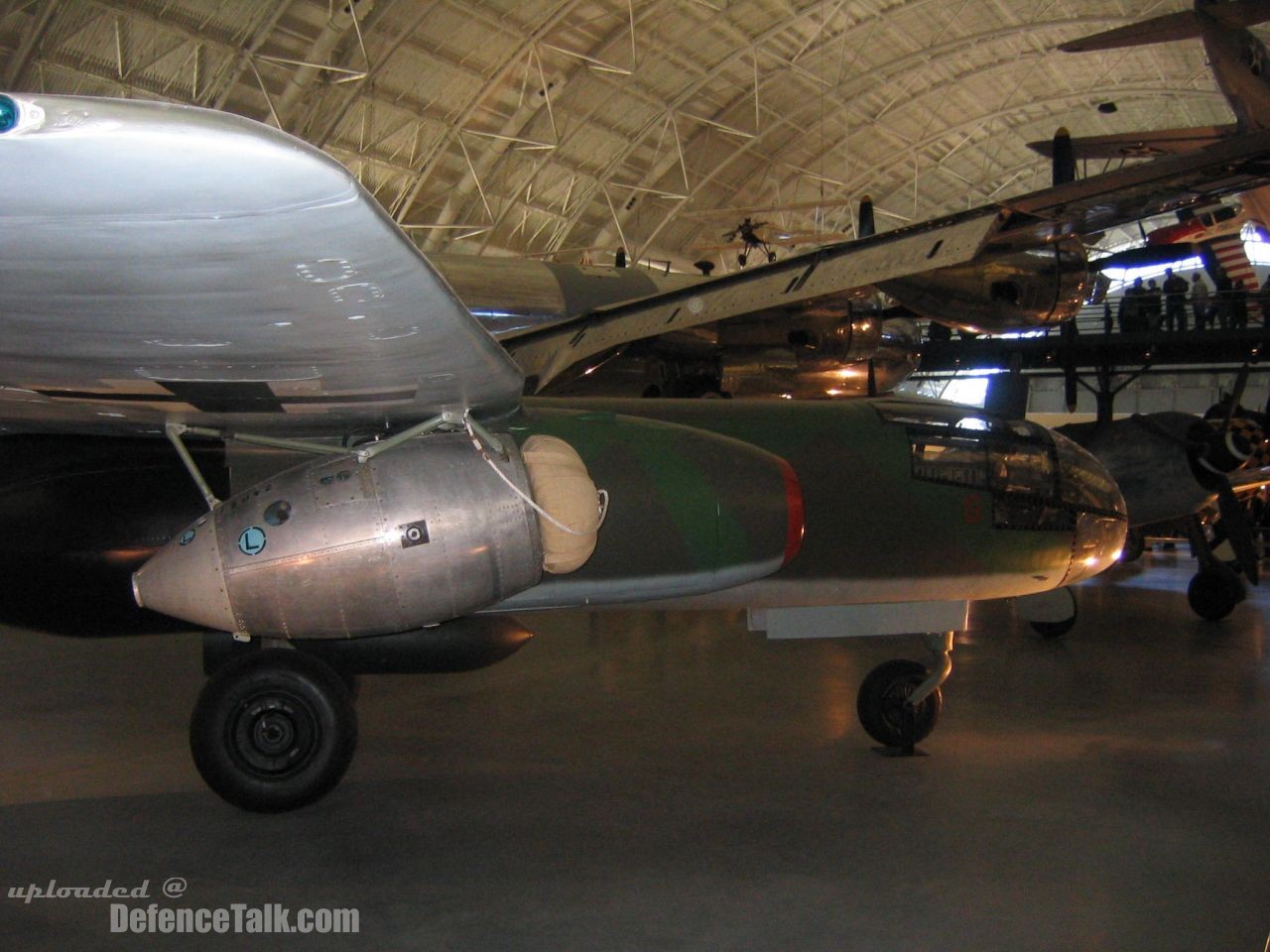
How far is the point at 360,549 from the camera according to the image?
453cm

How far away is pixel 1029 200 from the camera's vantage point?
8836 mm

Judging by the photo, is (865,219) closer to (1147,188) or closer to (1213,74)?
(1213,74)

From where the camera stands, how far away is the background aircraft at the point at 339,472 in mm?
2352

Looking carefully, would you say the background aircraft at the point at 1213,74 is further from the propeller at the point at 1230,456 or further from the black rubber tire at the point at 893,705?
the black rubber tire at the point at 893,705

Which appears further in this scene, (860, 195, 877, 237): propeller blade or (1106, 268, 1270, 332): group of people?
(1106, 268, 1270, 332): group of people

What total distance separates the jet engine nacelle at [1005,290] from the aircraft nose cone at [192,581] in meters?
8.56

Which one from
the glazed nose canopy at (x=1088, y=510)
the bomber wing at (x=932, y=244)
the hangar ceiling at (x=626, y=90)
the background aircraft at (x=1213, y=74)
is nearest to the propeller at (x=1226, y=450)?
the background aircraft at (x=1213, y=74)

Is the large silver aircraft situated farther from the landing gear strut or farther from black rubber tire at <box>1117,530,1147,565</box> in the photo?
black rubber tire at <box>1117,530,1147,565</box>

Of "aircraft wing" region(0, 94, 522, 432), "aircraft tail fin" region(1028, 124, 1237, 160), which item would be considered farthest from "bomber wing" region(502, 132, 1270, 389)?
"aircraft wing" region(0, 94, 522, 432)

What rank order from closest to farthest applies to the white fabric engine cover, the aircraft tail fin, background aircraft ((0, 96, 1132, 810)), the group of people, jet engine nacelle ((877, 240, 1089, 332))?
background aircraft ((0, 96, 1132, 810)), the white fabric engine cover, jet engine nacelle ((877, 240, 1089, 332)), the aircraft tail fin, the group of people

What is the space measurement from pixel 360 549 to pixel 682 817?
2257mm

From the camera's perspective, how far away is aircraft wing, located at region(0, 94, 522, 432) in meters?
2.06

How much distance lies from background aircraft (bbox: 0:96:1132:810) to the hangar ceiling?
1465cm

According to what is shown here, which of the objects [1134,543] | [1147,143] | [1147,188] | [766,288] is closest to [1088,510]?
[1147,188]
